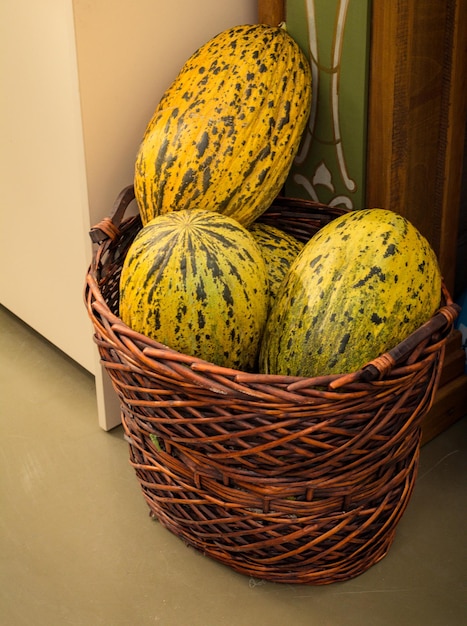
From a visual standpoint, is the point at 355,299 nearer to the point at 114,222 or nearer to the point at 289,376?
the point at 289,376

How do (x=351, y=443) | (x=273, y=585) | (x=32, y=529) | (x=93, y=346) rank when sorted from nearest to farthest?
(x=351, y=443), (x=273, y=585), (x=32, y=529), (x=93, y=346)

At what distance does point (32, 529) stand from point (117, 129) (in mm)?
603

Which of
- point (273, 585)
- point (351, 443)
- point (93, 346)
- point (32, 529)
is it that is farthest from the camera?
point (93, 346)

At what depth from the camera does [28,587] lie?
1.08 meters

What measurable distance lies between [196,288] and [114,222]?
28cm

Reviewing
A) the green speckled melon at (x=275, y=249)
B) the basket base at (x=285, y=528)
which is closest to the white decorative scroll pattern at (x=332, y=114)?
the green speckled melon at (x=275, y=249)

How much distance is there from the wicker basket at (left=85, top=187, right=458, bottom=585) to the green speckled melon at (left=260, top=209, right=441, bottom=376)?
0.04 metres

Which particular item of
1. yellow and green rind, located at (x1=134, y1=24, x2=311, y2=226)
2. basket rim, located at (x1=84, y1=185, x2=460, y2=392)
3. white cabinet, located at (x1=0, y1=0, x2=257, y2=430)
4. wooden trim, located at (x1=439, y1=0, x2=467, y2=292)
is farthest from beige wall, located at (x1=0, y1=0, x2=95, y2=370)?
wooden trim, located at (x1=439, y1=0, x2=467, y2=292)

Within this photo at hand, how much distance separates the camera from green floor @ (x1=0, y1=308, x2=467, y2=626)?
1.04m

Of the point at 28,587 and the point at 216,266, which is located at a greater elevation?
the point at 216,266

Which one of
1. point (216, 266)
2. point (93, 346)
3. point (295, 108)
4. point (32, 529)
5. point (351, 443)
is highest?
point (295, 108)

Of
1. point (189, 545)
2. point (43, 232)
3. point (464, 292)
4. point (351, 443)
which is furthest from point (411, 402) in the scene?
point (43, 232)

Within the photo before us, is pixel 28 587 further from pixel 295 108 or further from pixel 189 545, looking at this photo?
pixel 295 108

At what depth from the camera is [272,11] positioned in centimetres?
130
